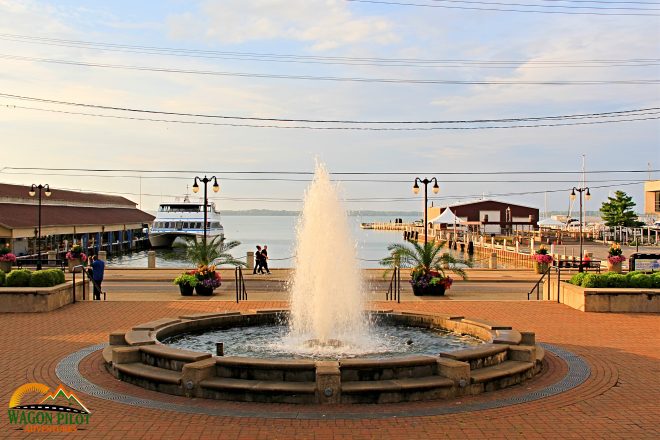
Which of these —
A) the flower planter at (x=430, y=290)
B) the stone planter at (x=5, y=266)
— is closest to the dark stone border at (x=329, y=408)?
the flower planter at (x=430, y=290)

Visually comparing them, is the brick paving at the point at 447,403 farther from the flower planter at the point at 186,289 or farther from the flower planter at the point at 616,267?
the flower planter at the point at 616,267

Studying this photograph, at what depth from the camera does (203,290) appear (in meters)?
23.2

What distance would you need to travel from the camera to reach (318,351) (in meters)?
12.2

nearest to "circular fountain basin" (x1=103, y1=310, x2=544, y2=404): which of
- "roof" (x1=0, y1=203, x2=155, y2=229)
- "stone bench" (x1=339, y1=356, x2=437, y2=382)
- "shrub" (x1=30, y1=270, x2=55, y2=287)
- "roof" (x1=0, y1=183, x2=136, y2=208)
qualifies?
"stone bench" (x1=339, y1=356, x2=437, y2=382)

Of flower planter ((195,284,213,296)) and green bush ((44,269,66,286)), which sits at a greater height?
green bush ((44,269,66,286))

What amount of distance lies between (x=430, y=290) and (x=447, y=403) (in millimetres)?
14692

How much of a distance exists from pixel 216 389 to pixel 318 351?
10.8ft

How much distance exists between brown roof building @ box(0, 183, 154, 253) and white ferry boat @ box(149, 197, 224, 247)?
4.13 metres

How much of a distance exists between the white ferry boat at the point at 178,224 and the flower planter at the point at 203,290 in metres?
59.5

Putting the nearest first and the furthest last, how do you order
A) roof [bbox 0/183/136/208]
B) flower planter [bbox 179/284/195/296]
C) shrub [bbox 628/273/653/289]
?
1. shrub [bbox 628/273/653/289]
2. flower planter [bbox 179/284/195/296]
3. roof [bbox 0/183/136/208]

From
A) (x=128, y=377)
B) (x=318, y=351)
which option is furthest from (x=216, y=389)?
(x=318, y=351)

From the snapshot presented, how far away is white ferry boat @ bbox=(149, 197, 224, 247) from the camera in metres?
83.8

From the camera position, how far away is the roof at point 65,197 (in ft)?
202

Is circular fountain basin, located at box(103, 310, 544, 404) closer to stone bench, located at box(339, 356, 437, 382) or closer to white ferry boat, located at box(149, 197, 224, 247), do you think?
stone bench, located at box(339, 356, 437, 382)
